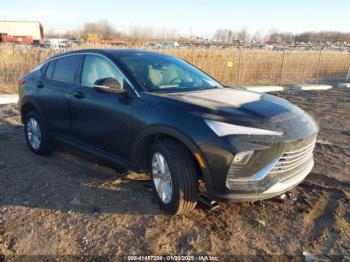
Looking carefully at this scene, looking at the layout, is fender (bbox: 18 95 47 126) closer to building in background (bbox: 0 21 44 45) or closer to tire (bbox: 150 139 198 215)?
tire (bbox: 150 139 198 215)

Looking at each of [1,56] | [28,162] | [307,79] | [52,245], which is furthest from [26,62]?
[307,79]

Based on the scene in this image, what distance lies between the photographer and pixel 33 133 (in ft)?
17.5

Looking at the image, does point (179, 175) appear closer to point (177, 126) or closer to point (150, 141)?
point (177, 126)

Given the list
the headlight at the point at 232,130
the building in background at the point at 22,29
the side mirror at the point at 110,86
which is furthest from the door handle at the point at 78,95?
the building in background at the point at 22,29

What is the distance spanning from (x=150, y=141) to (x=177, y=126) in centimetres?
53

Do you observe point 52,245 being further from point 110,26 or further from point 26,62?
point 110,26

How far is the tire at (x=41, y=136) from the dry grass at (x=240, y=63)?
750 cm

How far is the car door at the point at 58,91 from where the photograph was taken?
4527mm

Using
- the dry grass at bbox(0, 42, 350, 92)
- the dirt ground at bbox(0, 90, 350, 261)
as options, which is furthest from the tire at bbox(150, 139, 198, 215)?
the dry grass at bbox(0, 42, 350, 92)

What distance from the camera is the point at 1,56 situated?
13.4 m

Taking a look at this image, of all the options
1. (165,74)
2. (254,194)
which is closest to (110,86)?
(165,74)

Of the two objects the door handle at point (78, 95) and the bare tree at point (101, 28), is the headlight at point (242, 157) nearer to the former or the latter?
the door handle at point (78, 95)

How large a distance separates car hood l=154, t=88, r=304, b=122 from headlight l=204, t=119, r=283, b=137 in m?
0.12

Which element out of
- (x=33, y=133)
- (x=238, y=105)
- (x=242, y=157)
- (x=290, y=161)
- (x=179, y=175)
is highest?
(x=238, y=105)
